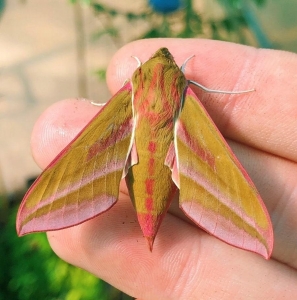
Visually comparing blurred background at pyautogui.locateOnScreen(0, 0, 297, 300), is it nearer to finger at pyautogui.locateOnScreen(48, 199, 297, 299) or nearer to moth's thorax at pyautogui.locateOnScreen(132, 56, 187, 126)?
finger at pyautogui.locateOnScreen(48, 199, 297, 299)

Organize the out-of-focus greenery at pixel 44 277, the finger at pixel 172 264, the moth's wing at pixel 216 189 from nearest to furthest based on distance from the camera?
the moth's wing at pixel 216 189 → the finger at pixel 172 264 → the out-of-focus greenery at pixel 44 277

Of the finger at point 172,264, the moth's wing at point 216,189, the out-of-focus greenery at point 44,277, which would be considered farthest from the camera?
the out-of-focus greenery at point 44,277

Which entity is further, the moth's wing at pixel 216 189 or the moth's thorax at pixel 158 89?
the moth's thorax at pixel 158 89

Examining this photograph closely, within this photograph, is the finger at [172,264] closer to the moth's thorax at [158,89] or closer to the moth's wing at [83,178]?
the moth's wing at [83,178]

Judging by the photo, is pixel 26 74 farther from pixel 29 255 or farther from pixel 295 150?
pixel 295 150

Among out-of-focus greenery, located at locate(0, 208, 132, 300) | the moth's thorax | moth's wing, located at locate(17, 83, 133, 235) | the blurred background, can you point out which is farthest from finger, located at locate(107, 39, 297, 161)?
out-of-focus greenery, located at locate(0, 208, 132, 300)

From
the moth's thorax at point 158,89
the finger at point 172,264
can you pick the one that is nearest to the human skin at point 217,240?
the finger at point 172,264
